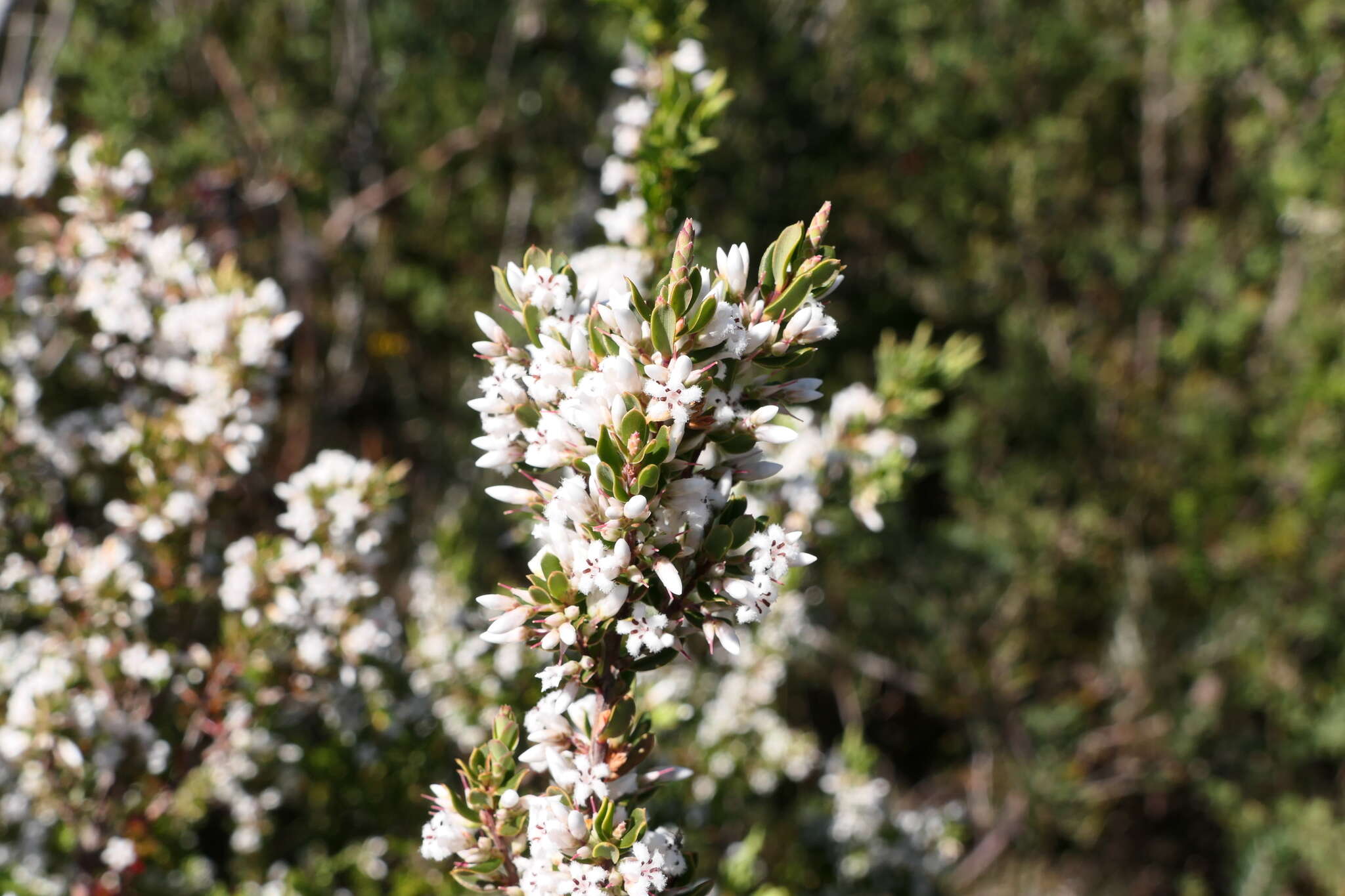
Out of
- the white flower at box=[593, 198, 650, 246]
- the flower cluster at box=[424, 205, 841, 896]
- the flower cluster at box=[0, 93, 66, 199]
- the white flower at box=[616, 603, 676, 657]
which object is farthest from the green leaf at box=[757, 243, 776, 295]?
the flower cluster at box=[0, 93, 66, 199]

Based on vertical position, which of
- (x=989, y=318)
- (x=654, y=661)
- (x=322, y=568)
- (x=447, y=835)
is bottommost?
(x=447, y=835)

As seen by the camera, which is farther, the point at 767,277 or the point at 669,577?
the point at 767,277

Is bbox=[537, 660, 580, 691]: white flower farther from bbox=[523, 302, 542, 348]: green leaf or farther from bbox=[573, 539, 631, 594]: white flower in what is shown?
bbox=[523, 302, 542, 348]: green leaf

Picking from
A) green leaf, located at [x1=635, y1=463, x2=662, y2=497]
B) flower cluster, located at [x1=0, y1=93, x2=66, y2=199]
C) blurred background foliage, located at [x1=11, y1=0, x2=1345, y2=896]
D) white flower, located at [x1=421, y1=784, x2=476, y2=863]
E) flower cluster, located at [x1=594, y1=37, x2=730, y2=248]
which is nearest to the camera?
green leaf, located at [x1=635, y1=463, x2=662, y2=497]

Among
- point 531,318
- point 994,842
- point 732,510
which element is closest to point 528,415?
point 531,318

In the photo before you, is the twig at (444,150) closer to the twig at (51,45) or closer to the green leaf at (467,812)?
the twig at (51,45)

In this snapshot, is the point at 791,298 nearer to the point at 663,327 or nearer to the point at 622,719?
the point at 663,327

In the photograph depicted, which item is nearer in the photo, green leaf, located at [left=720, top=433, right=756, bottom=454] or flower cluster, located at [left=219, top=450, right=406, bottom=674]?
green leaf, located at [left=720, top=433, right=756, bottom=454]
